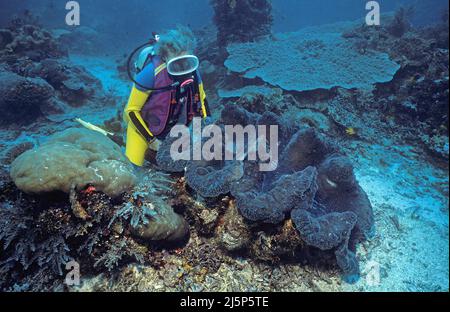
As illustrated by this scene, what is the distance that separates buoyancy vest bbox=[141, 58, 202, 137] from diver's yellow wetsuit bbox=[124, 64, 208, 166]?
0.06 m

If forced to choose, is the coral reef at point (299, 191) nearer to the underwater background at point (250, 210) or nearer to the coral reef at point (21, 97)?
the underwater background at point (250, 210)

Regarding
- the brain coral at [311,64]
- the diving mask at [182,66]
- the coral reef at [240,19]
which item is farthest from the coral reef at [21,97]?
the diving mask at [182,66]

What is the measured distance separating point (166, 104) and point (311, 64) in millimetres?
5300

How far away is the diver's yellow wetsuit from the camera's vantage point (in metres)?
3.37

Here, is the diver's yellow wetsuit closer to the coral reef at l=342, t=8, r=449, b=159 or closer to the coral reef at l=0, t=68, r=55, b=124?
the coral reef at l=342, t=8, r=449, b=159

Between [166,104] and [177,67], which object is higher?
[177,67]

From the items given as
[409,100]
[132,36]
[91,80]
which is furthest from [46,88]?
[132,36]

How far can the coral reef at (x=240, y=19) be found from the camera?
937cm

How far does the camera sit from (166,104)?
11.4ft

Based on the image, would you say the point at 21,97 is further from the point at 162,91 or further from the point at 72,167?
the point at 72,167

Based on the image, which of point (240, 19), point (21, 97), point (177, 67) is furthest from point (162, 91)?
point (240, 19)

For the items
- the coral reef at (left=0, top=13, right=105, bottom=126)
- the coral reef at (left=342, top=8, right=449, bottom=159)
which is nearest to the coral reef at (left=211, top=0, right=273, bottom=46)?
the coral reef at (left=342, top=8, right=449, bottom=159)

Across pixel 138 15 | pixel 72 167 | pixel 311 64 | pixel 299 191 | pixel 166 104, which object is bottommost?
pixel 299 191
